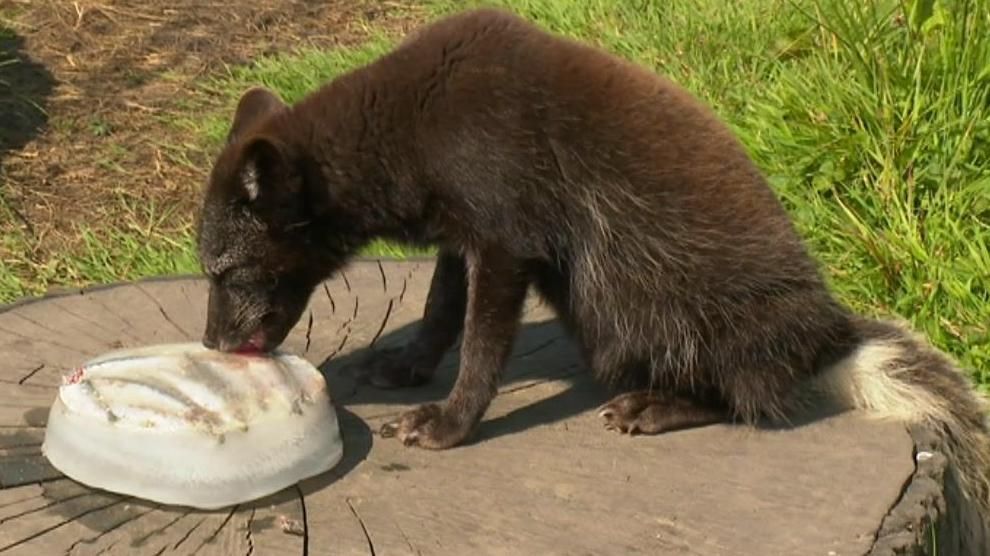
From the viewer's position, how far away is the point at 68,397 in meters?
3.38

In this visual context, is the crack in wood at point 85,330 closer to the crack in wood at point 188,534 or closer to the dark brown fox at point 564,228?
the dark brown fox at point 564,228

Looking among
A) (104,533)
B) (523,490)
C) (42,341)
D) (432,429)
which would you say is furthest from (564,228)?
(42,341)

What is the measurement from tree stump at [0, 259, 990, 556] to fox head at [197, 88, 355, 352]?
310mm

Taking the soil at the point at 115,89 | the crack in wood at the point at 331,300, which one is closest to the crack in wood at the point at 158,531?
the crack in wood at the point at 331,300

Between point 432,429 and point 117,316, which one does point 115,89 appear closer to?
point 117,316

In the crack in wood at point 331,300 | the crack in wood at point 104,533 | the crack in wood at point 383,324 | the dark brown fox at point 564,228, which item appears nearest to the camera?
the crack in wood at point 104,533

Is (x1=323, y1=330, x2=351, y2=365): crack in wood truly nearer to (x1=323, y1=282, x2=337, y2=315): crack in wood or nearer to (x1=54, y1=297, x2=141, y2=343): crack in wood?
(x1=323, y1=282, x2=337, y2=315): crack in wood

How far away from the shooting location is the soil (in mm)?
6922

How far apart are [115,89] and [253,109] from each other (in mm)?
4315

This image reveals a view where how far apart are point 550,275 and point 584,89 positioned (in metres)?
0.51

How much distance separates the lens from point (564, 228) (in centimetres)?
382

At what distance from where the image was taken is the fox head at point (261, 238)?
371 centimetres

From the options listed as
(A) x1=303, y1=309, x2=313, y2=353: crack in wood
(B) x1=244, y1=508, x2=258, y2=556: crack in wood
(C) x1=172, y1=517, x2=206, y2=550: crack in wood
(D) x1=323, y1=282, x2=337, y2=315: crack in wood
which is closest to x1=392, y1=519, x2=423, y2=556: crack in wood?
(B) x1=244, y1=508, x2=258, y2=556: crack in wood

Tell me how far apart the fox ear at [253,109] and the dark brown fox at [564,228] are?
89mm
